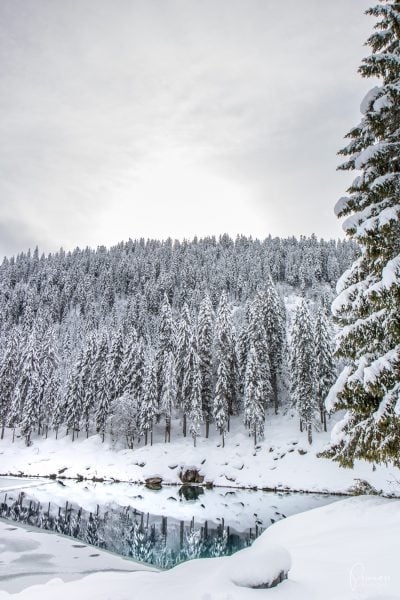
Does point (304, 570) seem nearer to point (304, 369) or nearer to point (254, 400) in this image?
point (254, 400)

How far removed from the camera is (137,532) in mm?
24516

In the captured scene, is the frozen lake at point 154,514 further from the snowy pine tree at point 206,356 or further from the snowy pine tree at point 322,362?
the snowy pine tree at point 322,362

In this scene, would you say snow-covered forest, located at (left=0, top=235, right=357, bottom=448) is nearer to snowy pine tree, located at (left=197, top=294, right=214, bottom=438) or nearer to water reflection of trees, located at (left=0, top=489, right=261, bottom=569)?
snowy pine tree, located at (left=197, top=294, right=214, bottom=438)

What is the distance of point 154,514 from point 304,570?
2539cm

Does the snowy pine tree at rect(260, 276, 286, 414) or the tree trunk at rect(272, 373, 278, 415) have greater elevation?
the snowy pine tree at rect(260, 276, 286, 414)

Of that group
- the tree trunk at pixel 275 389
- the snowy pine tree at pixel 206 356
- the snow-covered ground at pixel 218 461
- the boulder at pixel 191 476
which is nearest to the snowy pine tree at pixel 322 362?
the snow-covered ground at pixel 218 461

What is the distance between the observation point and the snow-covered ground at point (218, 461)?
41.7 m

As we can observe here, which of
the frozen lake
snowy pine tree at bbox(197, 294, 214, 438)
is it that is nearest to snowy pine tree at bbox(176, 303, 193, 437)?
snowy pine tree at bbox(197, 294, 214, 438)

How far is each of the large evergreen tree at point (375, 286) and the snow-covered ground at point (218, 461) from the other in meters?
34.0

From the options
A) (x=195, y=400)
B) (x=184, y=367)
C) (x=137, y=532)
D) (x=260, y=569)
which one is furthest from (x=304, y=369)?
(x=260, y=569)

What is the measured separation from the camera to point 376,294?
9180 millimetres

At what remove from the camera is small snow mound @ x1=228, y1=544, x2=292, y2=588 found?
702 cm

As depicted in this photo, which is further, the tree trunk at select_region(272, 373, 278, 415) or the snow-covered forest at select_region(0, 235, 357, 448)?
the tree trunk at select_region(272, 373, 278, 415)

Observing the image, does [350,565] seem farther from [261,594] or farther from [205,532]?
[205,532]
